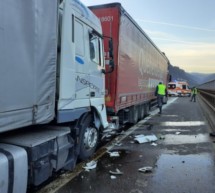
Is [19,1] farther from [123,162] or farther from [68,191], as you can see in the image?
[123,162]

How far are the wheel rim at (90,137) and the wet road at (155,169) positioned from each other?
1.31ft

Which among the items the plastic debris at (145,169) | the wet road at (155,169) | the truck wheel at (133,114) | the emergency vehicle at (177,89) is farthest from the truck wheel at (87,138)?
the emergency vehicle at (177,89)

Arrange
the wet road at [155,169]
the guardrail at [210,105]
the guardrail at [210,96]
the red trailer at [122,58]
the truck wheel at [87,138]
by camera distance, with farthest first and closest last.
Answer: the guardrail at [210,96] < the guardrail at [210,105] < the red trailer at [122,58] < the truck wheel at [87,138] < the wet road at [155,169]

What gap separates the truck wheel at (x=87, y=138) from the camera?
666 cm

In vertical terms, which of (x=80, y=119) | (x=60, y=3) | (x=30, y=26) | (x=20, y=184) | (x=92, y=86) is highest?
(x=60, y=3)

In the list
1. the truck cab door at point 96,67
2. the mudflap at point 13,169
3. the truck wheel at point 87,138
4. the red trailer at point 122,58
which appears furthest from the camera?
the red trailer at point 122,58

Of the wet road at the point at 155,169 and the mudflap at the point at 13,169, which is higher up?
the mudflap at the point at 13,169

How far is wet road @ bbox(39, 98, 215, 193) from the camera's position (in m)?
5.41

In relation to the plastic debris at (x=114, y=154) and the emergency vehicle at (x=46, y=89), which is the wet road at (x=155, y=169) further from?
the emergency vehicle at (x=46, y=89)

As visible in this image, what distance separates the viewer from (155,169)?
654 centimetres

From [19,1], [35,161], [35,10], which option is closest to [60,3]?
[35,10]

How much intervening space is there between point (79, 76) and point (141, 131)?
5875mm

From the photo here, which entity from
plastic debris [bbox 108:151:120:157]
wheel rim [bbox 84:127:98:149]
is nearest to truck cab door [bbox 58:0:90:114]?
wheel rim [bbox 84:127:98:149]

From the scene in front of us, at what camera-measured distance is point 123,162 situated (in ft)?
23.2
